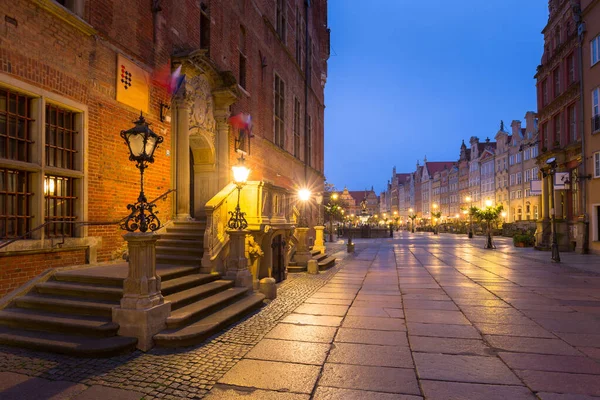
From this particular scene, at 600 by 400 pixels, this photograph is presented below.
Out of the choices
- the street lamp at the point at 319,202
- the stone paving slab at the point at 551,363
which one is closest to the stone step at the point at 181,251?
the stone paving slab at the point at 551,363

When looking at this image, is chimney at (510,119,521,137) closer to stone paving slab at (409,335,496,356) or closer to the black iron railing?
the black iron railing

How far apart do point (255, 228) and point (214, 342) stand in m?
4.42

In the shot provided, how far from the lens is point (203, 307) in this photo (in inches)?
258

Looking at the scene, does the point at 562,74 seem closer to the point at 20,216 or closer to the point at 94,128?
the point at 94,128

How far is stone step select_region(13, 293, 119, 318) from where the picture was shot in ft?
19.2

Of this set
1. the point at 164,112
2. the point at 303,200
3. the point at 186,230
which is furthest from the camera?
the point at 303,200

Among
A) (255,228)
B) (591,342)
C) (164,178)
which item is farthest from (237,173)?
(591,342)

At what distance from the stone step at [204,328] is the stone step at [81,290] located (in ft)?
3.88

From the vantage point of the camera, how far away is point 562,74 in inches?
931

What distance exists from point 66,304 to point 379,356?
15.2ft

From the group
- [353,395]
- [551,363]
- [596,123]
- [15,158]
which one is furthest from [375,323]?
[596,123]

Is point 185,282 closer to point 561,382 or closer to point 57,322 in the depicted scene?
point 57,322

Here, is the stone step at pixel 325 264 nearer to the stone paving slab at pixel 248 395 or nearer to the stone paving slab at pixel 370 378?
the stone paving slab at pixel 370 378

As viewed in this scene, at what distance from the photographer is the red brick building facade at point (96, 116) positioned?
21.3 ft
